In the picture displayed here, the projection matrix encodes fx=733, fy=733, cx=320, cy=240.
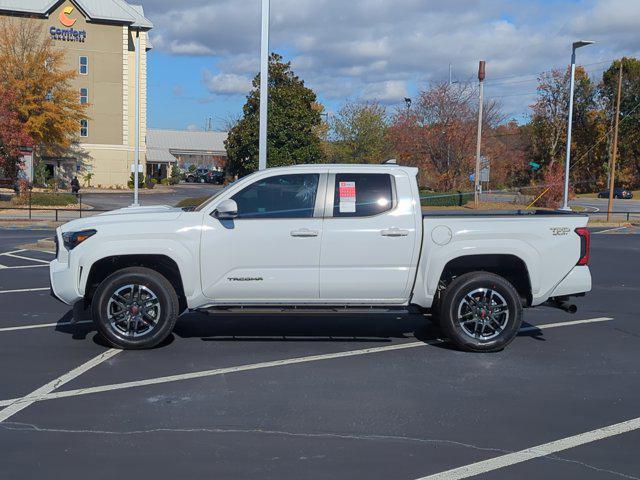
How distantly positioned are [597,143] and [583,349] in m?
75.9

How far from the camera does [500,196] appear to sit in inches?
2242

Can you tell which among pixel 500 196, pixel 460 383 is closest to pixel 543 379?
pixel 460 383

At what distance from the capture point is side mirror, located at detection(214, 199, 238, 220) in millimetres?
7266

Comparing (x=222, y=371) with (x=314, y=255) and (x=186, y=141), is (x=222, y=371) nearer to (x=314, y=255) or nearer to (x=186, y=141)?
(x=314, y=255)

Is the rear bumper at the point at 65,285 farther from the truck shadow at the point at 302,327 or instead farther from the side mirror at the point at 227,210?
the side mirror at the point at 227,210

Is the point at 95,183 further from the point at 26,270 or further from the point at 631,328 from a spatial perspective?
the point at 631,328

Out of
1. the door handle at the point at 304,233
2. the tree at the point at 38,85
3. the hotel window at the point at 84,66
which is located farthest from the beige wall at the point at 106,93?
the door handle at the point at 304,233

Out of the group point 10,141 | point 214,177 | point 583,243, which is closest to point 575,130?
point 214,177

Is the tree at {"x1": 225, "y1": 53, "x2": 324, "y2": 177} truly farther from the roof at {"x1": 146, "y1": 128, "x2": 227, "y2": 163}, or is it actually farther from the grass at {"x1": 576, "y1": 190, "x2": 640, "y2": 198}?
the roof at {"x1": 146, "y1": 128, "x2": 227, "y2": 163}

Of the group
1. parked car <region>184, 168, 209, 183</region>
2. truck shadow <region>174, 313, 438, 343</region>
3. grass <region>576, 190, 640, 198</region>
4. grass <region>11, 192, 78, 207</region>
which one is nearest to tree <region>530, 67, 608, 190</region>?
grass <region>576, 190, 640, 198</region>

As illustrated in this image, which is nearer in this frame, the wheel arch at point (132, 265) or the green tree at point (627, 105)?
the wheel arch at point (132, 265)

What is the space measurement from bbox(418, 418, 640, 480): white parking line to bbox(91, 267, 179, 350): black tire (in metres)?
3.78

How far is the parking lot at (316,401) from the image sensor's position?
4785 millimetres

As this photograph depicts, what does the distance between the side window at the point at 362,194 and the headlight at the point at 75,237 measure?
99.0 inches
